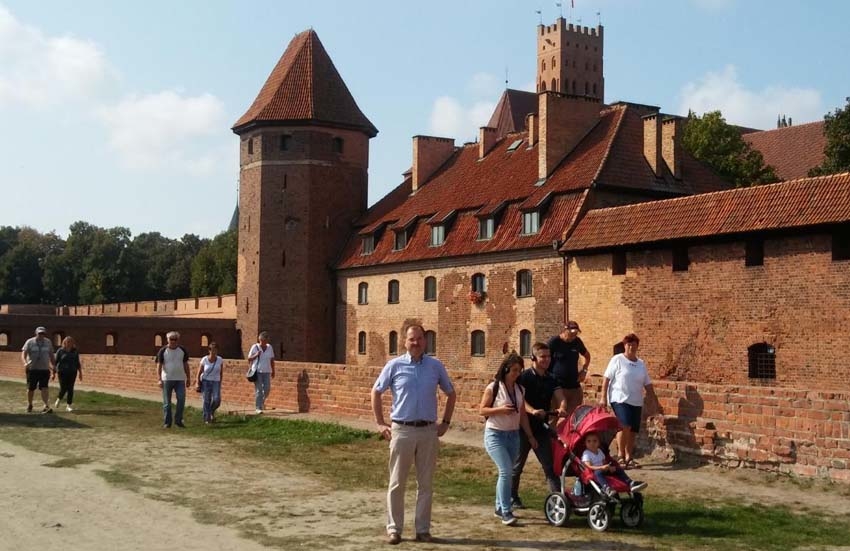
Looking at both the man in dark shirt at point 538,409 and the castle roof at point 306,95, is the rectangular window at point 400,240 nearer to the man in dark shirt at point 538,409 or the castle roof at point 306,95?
the castle roof at point 306,95

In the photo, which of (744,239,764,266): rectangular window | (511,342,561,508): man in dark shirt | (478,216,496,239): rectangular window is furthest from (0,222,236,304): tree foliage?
(511,342,561,508): man in dark shirt

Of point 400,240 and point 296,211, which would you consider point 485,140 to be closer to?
point 400,240

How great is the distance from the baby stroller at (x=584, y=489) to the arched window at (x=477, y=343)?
1064 inches

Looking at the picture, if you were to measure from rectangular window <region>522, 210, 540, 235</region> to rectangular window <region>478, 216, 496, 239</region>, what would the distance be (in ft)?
6.23

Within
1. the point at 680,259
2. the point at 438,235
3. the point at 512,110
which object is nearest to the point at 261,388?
the point at 680,259

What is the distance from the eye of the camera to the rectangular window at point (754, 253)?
25.6 m

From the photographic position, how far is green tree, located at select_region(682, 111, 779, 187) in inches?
1667

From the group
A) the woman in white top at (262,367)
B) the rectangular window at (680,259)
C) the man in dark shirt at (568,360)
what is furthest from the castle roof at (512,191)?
the man in dark shirt at (568,360)

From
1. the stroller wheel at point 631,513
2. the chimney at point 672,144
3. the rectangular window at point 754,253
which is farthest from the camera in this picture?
the chimney at point 672,144

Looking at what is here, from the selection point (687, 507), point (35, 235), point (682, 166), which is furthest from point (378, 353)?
point (35, 235)

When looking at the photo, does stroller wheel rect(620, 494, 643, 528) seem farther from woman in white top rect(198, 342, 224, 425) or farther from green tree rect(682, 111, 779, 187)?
green tree rect(682, 111, 779, 187)

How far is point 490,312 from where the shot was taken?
36.2 metres

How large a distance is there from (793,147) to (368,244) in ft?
79.9

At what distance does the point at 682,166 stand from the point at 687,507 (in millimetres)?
26980
